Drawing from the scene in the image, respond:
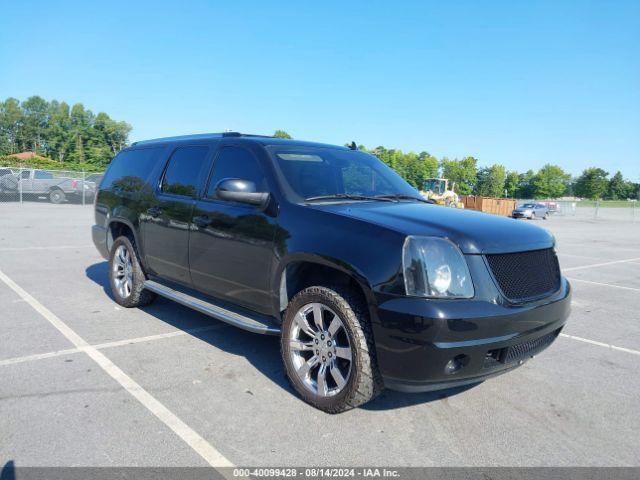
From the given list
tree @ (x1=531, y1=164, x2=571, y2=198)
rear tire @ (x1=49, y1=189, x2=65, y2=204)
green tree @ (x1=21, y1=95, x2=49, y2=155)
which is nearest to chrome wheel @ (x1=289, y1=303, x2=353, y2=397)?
rear tire @ (x1=49, y1=189, x2=65, y2=204)

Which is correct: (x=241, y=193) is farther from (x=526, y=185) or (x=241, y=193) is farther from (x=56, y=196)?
(x=526, y=185)

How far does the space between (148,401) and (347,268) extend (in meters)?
1.66

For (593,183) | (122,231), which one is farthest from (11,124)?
(593,183)

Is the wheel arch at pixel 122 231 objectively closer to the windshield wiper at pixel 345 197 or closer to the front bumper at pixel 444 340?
the windshield wiper at pixel 345 197

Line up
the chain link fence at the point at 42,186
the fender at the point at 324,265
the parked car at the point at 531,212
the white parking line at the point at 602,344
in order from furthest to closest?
1. the parked car at the point at 531,212
2. the chain link fence at the point at 42,186
3. the white parking line at the point at 602,344
4. the fender at the point at 324,265

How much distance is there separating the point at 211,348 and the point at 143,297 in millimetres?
1545

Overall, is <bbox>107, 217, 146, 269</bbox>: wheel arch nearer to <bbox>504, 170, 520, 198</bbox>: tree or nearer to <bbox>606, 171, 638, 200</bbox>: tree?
<bbox>504, 170, 520, 198</bbox>: tree

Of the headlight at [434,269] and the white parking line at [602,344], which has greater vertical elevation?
the headlight at [434,269]

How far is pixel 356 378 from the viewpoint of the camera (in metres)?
2.97

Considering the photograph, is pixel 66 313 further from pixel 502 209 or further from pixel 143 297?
pixel 502 209

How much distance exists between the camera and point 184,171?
4.74m

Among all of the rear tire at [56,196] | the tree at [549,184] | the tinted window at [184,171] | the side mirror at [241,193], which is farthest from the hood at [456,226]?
the tree at [549,184]

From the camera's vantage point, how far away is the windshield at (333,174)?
3863mm

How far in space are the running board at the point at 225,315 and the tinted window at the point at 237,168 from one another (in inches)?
38.4
